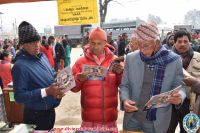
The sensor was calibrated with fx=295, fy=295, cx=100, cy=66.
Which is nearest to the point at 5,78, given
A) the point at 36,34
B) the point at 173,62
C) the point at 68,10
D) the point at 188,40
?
the point at 68,10

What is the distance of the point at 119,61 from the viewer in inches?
123

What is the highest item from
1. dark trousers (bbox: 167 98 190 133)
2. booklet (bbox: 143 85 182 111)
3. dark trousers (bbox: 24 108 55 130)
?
booklet (bbox: 143 85 182 111)

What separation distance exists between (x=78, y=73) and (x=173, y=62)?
1.00 meters

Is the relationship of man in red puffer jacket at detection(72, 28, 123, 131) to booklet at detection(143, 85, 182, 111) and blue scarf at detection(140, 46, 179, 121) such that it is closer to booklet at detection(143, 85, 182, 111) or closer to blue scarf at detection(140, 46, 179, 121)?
blue scarf at detection(140, 46, 179, 121)

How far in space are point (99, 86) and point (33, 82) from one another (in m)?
0.68

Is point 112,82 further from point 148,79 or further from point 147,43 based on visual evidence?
point 147,43

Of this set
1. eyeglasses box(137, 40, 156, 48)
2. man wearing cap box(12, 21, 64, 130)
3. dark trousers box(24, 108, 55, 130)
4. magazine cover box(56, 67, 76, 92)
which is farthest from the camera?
dark trousers box(24, 108, 55, 130)

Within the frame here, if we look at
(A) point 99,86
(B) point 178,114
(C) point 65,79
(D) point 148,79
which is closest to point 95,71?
(A) point 99,86

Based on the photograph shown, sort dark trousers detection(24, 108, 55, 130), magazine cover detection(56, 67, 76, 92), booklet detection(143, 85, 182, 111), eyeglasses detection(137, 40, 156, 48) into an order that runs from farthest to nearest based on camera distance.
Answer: dark trousers detection(24, 108, 55, 130)
magazine cover detection(56, 67, 76, 92)
eyeglasses detection(137, 40, 156, 48)
booklet detection(143, 85, 182, 111)

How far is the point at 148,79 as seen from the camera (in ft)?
8.90

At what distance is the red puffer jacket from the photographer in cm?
311

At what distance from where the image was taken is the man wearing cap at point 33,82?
285cm

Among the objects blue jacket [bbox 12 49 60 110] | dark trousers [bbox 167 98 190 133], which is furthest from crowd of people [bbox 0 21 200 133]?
dark trousers [bbox 167 98 190 133]

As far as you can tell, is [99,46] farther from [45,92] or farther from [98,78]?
[45,92]
